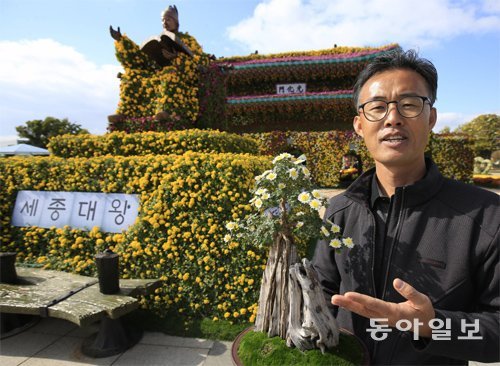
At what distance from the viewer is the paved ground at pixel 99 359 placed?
318 cm

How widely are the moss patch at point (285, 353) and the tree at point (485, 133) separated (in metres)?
39.8

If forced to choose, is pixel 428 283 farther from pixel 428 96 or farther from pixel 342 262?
pixel 428 96

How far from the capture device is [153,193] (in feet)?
13.9

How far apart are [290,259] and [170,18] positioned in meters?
6.03

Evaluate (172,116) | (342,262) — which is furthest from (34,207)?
(342,262)

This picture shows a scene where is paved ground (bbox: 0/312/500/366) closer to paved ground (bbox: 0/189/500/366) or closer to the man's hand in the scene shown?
paved ground (bbox: 0/189/500/366)

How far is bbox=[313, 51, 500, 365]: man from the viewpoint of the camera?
1.17 metres

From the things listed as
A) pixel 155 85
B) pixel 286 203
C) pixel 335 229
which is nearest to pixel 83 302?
pixel 286 203

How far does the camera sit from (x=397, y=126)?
1383 mm

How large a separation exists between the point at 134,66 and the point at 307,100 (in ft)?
40.6

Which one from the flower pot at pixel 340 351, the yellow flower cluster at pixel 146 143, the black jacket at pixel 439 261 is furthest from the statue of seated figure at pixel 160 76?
the black jacket at pixel 439 261

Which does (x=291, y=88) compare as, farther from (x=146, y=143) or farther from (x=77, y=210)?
(x=77, y=210)

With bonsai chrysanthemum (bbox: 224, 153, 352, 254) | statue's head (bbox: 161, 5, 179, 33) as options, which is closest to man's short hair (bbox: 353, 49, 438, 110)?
bonsai chrysanthemum (bbox: 224, 153, 352, 254)

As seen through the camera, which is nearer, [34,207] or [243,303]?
[243,303]
